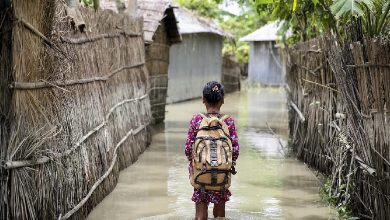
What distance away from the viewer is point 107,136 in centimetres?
838

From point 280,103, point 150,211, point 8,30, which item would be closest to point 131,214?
point 150,211

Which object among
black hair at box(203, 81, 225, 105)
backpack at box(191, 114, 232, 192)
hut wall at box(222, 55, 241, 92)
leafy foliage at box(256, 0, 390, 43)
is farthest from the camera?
hut wall at box(222, 55, 241, 92)

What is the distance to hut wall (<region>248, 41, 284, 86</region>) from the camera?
37125 mm

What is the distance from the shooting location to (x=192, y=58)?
85.8 feet

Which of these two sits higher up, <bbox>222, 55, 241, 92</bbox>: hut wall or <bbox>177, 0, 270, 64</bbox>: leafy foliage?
<bbox>177, 0, 270, 64</bbox>: leafy foliage

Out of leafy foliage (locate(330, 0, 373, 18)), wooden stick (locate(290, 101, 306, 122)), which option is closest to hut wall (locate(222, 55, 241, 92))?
wooden stick (locate(290, 101, 306, 122))

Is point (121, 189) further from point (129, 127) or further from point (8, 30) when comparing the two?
point (8, 30)

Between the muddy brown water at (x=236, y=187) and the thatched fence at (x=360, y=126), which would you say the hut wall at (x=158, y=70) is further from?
the thatched fence at (x=360, y=126)

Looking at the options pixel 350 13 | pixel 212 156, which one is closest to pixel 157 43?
pixel 350 13

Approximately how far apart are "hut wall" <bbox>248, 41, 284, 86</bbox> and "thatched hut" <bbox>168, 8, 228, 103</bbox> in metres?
7.09

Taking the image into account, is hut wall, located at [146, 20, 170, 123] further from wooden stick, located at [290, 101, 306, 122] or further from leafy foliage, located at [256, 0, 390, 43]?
leafy foliage, located at [256, 0, 390, 43]

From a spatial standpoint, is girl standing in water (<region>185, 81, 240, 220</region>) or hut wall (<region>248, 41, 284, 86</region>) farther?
hut wall (<region>248, 41, 284, 86</region>)

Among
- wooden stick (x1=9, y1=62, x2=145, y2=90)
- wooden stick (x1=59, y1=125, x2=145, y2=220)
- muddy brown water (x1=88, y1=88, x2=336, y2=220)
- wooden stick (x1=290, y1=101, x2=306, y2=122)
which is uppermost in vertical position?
wooden stick (x1=9, y1=62, x2=145, y2=90)

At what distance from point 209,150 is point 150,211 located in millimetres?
2408
